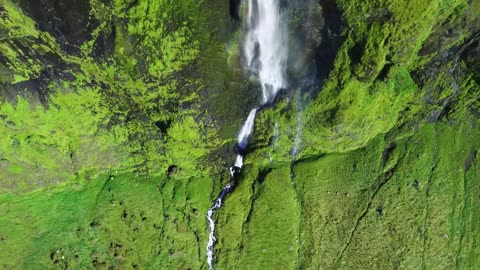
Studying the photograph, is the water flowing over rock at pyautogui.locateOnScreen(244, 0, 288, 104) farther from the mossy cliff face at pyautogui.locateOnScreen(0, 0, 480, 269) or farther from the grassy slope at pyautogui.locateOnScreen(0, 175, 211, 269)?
the grassy slope at pyautogui.locateOnScreen(0, 175, 211, 269)

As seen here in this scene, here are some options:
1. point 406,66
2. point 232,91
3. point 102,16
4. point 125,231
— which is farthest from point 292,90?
point 125,231

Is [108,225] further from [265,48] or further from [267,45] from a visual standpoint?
[267,45]

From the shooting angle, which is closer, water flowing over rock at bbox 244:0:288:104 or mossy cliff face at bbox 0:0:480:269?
water flowing over rock at bbox 244:0:288:104

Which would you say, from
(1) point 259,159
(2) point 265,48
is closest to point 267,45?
(2) point 265,48

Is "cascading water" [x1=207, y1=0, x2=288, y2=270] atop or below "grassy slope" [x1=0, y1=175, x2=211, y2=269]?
atop

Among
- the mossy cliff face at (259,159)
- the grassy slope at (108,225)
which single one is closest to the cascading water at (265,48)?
the mossy cliff face at (259,159)

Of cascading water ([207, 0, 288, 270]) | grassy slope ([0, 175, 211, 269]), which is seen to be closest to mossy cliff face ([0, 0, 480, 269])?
grassy slope ([0, 175, 211, 269])

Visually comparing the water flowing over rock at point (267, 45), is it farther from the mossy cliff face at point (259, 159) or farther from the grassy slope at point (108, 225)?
the grassy slope at point (108, 225)

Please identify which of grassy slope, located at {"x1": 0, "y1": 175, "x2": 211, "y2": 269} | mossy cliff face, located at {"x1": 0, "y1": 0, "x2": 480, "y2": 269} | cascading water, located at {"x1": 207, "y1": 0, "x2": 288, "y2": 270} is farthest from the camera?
grassy slope, located at {"x1": 0, "y1": 175, "x2": 211, "y2": 269}
